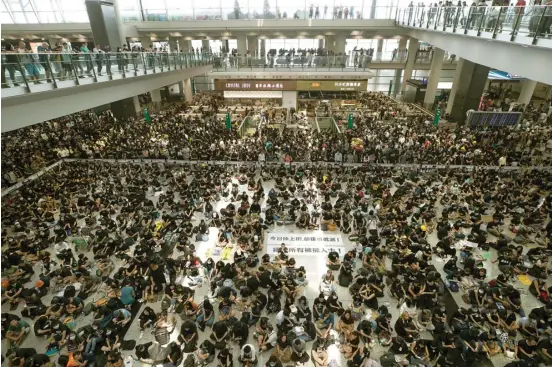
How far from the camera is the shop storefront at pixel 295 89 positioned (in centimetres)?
2464

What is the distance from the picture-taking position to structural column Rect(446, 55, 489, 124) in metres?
21.7

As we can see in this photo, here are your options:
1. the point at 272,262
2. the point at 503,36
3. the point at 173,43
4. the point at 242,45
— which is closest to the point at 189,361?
the point at 272,262

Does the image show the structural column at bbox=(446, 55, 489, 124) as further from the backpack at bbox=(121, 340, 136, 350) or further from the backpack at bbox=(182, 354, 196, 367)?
the backpack at bbox=(121, 340, 136, 350)

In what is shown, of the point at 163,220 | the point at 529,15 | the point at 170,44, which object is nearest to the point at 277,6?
the point at 170,44

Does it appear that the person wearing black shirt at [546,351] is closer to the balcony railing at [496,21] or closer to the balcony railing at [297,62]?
the balcony railing at [496,21]

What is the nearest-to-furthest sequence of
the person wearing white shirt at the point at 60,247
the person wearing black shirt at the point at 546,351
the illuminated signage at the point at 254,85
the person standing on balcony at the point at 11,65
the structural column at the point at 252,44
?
the person wearing black shirt at the point at 546,351 → the person standing on balcony at the point at 11,65 → the person wearing white shirt at the point at 60,247 → the illuminated signage at the point at 254,85 → the structural column at the point at 252,44

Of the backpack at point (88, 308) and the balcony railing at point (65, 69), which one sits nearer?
the backpack at point (88, 308)

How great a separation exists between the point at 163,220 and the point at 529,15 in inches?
535

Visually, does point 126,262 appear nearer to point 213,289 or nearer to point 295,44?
point 213,289

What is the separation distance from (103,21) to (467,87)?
81.4 ft

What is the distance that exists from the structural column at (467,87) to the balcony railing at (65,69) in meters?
20.4

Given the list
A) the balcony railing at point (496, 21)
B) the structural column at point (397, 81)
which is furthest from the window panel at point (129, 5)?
the structural column at point (397, 81)

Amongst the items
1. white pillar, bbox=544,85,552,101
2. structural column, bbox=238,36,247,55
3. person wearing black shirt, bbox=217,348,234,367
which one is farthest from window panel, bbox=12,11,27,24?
white pillar, bbox=544,85,552,101

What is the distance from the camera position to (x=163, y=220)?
37.4ft
